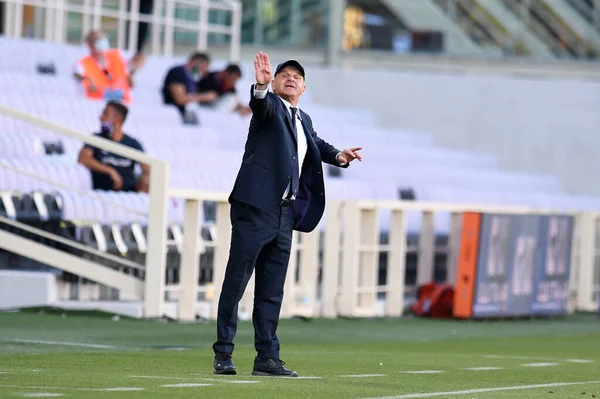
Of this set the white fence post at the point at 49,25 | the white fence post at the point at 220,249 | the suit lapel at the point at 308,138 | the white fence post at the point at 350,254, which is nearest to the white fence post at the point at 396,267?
the white fence post at the point at 350,254

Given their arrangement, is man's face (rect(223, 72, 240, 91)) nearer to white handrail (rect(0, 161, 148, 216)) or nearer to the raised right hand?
white handrail (rect(0, 161, 148, 216))

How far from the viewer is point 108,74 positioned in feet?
63.1

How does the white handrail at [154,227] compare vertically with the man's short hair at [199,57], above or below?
below

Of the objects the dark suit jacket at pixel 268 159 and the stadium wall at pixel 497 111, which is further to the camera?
the stadium wall at pixel 497 111

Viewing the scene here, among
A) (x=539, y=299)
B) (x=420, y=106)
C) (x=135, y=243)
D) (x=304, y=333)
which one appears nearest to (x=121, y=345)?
(x=304, y=333)

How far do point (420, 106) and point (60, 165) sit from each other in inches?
397

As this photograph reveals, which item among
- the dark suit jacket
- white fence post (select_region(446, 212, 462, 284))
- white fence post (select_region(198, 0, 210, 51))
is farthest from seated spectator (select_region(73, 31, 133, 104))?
the dark suit jacket

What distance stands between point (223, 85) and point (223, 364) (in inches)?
Answer: 518

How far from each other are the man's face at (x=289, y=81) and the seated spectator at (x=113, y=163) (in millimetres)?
7310

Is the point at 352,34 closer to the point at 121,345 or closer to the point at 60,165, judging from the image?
the point at 60,165

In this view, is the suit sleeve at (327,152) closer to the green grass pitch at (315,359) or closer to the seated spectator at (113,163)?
the green grass pitch at (315,359)

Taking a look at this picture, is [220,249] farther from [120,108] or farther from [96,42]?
[96,42]

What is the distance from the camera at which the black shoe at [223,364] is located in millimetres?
7566

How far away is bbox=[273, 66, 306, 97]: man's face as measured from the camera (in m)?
7.68
